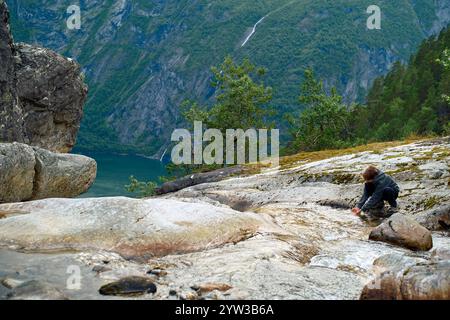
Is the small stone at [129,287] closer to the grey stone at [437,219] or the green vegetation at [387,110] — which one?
the grey stone at [437,219]

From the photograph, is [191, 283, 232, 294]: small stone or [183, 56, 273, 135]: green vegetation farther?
[183, 56, 273, 135]: green vegetation

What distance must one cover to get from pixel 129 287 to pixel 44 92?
1537 inches

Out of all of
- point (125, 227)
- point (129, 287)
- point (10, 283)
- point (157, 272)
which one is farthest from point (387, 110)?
point (10, 283)

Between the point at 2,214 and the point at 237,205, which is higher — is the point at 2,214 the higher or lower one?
the higher one

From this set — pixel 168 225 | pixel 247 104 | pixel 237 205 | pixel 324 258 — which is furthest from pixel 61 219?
pixel 247 104

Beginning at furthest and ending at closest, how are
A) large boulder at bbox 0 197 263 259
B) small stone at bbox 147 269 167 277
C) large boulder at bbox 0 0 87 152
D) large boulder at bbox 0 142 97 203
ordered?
large boulder at bbox 0 0 87 152
large boulder at bbox 0 142 97 203
large boulder at bbox 0 197 263 259
small stone at bbox 147 269 167 277

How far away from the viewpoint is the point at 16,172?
29625mm

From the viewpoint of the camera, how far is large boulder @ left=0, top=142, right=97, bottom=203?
29062 millimetres

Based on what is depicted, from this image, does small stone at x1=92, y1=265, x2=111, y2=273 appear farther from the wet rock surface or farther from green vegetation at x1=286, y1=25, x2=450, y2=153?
green vegetation at x1=286, y1=25, x2=450, y2=153

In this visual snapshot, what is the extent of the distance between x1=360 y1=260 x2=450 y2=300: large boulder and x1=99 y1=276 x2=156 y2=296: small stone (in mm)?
5572

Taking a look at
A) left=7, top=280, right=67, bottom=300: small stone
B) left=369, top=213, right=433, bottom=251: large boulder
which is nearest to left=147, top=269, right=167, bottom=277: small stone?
left=7, top=280, right=67, bottom=300: small stone

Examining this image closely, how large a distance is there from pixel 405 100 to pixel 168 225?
13945 centimetres
